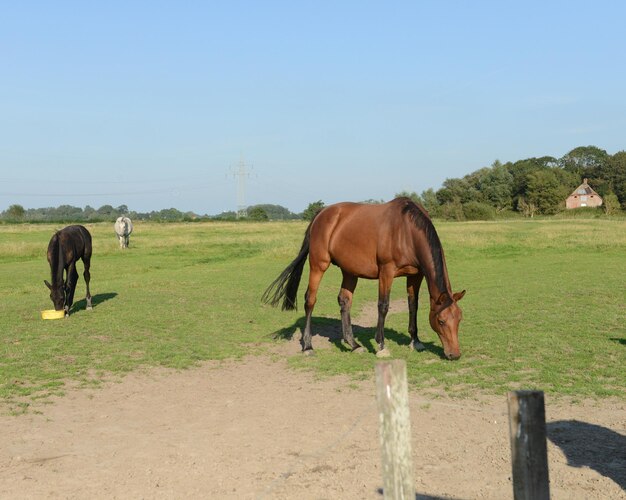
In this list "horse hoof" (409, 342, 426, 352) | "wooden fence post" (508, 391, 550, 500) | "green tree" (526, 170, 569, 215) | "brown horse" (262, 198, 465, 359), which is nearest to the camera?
"wooden fence post" (508, 391, 550, 500)

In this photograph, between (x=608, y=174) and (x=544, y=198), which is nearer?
(x=544, y=198)

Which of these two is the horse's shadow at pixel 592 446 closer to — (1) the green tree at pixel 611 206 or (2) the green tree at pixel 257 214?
(1) the green tree at pixel 611 206

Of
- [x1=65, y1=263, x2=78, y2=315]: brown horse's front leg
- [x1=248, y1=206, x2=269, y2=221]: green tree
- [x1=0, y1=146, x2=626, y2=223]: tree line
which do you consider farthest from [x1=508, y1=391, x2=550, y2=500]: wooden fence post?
[x1=248, y1=206, x2=269, y2=221]: green tree

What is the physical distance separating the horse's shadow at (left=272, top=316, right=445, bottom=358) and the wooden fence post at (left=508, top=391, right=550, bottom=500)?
657 centimetres

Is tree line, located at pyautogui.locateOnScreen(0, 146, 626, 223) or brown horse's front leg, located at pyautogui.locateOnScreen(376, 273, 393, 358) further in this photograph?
tree line, located at pyautogui.locateOnScreen(0, 146, 626, 223)

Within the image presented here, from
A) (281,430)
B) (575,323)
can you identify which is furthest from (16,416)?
(575,323)

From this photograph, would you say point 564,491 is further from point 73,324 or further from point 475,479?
point 73,324

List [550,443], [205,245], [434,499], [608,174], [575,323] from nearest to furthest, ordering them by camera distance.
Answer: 1. [434,499]
2. [550,443]
3. [575,323]
4. [205,245]
5. [608,174]

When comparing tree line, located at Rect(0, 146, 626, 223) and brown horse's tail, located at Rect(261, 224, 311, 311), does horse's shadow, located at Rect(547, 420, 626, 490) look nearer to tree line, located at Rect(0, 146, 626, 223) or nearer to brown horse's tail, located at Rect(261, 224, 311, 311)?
brown horse's tail, located at Rect(261, 224, 311, 311)

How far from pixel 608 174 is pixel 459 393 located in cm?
9892

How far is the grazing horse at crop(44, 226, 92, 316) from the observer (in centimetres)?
1312

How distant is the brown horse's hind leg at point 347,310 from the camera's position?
10.1 metres

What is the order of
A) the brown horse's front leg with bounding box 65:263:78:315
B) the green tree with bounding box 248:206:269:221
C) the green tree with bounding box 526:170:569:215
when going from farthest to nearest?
the green tree with bounding box 248:206:269:221
the green tree with bounding box 526:170:569:215
the brown horse's front leg with bounding box 65:263:78:315

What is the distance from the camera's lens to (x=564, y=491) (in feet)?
14.8
